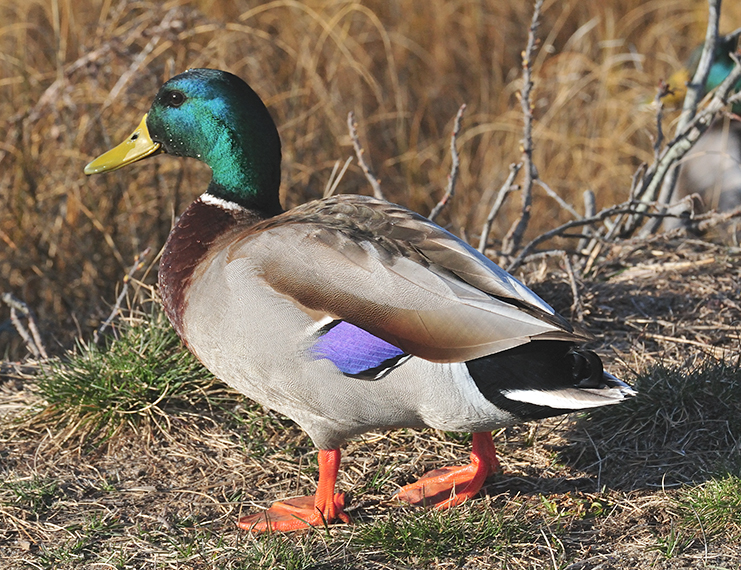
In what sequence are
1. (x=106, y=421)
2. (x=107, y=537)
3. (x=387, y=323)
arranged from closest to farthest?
(x=387, y=323) → (x=107, y=537) → (x=106, y=421)

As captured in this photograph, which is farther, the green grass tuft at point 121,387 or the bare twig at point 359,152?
the bare twig at point 359,152

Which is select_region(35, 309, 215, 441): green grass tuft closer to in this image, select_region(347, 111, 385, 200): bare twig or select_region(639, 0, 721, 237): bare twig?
select_region(347, 111, 385, 200): bare twig

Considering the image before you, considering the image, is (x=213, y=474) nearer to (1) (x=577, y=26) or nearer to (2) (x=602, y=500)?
(2) (x=602, y=500)

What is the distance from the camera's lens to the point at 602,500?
2564 millimetres

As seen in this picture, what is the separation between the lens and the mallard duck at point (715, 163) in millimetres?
5105

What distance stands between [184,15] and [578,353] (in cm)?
342

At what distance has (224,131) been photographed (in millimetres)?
2934

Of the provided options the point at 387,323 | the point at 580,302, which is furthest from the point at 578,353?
the point at 580,302

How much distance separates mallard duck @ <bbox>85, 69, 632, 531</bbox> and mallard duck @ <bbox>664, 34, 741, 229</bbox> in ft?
9.77

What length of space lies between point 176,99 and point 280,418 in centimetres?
117

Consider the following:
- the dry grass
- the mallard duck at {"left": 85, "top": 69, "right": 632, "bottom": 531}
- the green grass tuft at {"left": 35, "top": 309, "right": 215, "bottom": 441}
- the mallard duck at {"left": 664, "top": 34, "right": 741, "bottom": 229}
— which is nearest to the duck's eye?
the mallard duck at {"left": 85, "top": 69, "right": 632, "bottom": 531}

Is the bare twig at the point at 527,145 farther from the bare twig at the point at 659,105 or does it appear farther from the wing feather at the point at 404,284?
the wing feather at the point at 404,284

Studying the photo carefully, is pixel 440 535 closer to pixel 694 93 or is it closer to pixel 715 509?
pixel 715 509

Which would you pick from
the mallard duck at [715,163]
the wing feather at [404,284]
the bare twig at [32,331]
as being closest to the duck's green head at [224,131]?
the wing feather at [404,284]
